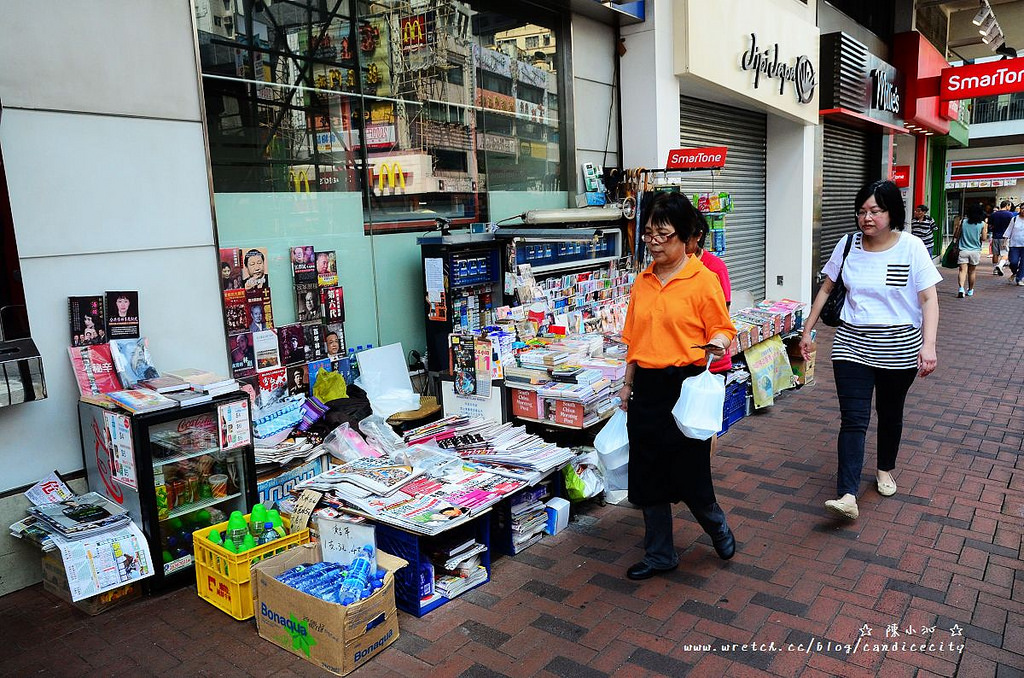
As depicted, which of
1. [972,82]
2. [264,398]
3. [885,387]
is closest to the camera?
[885,387]

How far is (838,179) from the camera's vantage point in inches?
→ 587

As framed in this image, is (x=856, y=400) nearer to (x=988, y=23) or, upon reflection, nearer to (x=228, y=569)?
(x=228, y=569)

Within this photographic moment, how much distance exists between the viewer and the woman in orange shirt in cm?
361

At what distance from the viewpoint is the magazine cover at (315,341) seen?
532 centimetres

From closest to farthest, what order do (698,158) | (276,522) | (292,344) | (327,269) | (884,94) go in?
(276,522), (292,344), (327,269), (698,158), (884,94)

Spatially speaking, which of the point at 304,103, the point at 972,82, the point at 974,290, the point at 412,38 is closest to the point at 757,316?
the point at 412,38

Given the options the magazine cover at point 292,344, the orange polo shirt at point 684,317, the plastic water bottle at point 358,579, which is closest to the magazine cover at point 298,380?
the magazine cover at point 292,344

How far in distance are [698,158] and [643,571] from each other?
4.91 m

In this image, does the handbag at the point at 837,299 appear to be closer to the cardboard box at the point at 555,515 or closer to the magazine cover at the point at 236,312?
the cardboard box at the point at 555,515

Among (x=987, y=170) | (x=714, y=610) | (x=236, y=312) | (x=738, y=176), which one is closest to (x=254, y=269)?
(x=236, y=312)

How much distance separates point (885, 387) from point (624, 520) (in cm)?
185

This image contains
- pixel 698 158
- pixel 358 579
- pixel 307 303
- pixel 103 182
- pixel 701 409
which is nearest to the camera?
pixel 358 579

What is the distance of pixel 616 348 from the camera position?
6.13m

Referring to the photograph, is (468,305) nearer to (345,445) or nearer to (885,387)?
(345,445)
